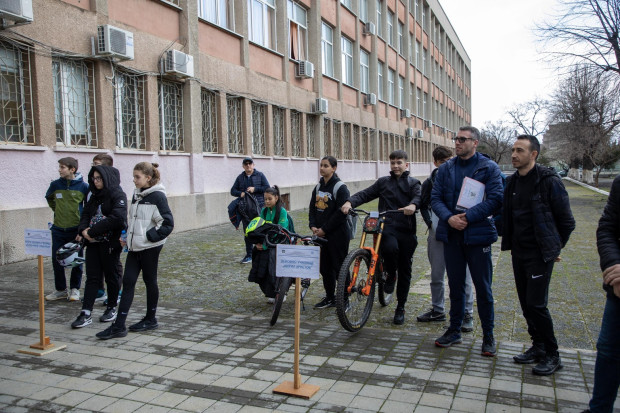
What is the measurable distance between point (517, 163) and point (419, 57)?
142 ft

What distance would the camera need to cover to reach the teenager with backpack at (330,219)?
6.11 m

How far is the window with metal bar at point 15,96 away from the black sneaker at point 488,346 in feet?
28.7

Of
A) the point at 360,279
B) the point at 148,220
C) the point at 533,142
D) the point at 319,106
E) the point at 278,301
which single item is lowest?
the point at 278,301

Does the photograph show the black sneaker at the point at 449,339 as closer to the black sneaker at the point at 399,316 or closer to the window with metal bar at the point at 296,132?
the black sneaker at the point at 399,316

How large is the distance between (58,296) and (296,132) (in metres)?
16.0

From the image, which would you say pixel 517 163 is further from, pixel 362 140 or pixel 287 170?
pixel 362 140

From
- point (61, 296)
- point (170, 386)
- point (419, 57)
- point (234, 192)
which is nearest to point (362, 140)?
point (419, 57)

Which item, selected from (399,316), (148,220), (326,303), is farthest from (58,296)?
(399,316)

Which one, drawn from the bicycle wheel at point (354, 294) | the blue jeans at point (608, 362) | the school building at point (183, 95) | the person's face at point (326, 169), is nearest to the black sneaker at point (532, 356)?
the blue jeans at point (608, 362)

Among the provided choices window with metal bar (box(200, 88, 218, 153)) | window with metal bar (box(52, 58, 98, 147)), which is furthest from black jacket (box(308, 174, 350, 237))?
window with metal bar (box(200, 88, 218, 153))

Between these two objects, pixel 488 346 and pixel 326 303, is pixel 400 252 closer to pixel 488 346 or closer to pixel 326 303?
pixel 326 303

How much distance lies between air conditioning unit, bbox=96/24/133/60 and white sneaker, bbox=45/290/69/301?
615cm

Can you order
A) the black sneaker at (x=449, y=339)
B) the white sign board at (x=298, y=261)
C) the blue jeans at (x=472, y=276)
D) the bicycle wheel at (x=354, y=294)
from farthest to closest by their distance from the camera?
the bicycle wheel at (x=354, y=294)
the black sneaker at (x=449, y=339)
the blue jeans at (x=472, y=276)
the white sign board at (x=298, y=261)

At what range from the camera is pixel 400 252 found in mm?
5836
